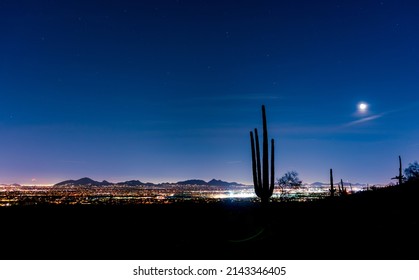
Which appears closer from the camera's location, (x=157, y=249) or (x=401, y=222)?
(x=157, y=249)

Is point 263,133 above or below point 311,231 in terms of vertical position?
above

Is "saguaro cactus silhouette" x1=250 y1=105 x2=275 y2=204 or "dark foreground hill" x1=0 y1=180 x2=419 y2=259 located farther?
"saguaro cactus silhouette" x1=250 y1=105 x2=275 y2=204

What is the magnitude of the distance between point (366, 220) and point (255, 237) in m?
4.65

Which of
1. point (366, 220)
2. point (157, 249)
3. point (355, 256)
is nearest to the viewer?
point (355, 256)

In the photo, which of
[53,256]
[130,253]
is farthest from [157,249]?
[53,256]

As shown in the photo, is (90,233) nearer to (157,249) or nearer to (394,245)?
(157,249)

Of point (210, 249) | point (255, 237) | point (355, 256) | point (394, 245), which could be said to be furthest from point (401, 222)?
point (210, 249)

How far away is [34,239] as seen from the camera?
13.3 metres

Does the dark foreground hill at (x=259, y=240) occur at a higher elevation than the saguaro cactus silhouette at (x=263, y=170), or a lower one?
lower

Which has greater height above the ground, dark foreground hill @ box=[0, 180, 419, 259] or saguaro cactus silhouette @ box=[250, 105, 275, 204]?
saguaro cactus silhouette @ box=[250, 105, 275, 204]

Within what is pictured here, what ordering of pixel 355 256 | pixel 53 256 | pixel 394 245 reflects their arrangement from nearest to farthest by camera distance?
pixel 355 256 → pixel 394 245 → pixel 53 256

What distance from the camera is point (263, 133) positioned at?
47.0 ft

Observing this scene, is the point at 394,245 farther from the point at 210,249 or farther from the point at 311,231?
the point at 210,249

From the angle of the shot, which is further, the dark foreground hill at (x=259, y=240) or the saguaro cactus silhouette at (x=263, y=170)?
the saguaro cactus silhouette at (x=263, y=170)
